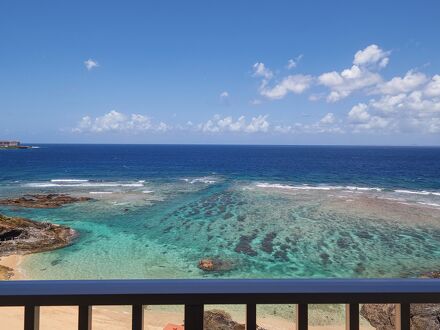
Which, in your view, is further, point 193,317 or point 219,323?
point 219,323

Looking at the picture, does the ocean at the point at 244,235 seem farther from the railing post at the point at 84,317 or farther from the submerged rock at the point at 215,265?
the railing post at the point at 84,317

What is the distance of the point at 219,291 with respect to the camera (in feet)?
4.26

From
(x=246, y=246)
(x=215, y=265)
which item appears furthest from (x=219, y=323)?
(x=246, y=246)

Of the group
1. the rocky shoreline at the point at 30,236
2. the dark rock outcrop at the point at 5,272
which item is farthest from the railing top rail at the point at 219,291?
the rocky shoreline at the point at 30,236

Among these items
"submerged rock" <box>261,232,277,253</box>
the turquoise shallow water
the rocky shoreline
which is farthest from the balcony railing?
the rocky shoreline

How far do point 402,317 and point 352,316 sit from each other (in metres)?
0.21

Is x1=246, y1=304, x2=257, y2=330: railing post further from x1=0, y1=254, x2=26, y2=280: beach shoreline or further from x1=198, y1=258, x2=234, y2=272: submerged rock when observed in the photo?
x1=0, y1=254, x2=26, y2=280: beach shoreline

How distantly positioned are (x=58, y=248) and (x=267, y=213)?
1406 cm

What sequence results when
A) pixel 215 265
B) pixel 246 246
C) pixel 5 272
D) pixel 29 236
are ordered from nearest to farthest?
pixel 5 272
pixel 215 265
pixel 246 246
pixel 29 236

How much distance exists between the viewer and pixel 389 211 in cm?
2425

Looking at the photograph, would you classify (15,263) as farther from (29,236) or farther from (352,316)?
(352,316)

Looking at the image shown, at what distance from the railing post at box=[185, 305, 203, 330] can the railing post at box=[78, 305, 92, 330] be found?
1.34 ft

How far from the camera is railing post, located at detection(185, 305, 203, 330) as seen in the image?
133cm

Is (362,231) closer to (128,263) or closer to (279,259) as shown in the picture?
(279,259)
